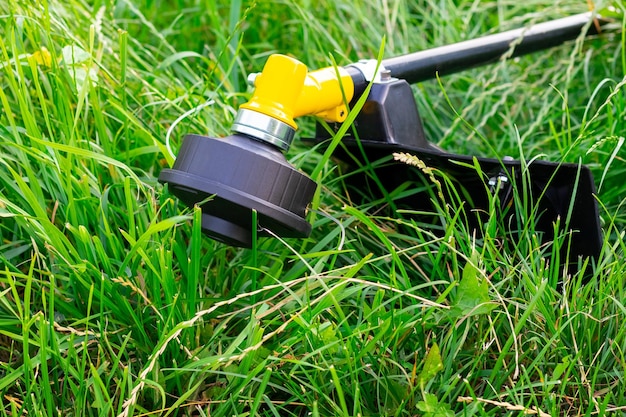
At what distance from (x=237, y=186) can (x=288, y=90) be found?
0.66ft

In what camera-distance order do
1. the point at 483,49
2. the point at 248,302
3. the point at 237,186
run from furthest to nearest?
the point at 483,49, the point at 248,302, the point at 237,186

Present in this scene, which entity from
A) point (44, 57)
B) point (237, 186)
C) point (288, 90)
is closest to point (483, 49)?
point (288, 90)

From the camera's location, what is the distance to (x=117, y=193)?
4.46 ft

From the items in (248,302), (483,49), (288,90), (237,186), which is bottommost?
(248,302)

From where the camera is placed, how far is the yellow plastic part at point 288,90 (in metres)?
1.19

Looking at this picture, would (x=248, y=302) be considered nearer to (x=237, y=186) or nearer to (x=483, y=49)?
(x=237, y=186)

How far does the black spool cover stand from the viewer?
1.10 m

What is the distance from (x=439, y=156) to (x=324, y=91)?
0.23 meters

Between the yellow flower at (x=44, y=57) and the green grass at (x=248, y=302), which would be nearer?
the green grass at (x=248, y=302)

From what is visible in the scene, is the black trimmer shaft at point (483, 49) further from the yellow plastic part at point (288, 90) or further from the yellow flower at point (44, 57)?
the yellow flower at point (44, 57)

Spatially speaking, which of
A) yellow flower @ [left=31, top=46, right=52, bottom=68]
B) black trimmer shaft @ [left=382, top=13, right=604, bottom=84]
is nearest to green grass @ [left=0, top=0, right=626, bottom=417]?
yellow flower @ [left=31, top=46, right=52, bottom=68]

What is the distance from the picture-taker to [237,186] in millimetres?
1099

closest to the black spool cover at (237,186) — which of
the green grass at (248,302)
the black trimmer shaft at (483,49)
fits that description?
the green grass at (248,302)

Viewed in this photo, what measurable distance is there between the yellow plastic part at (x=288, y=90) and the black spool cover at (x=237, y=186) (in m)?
0.07
